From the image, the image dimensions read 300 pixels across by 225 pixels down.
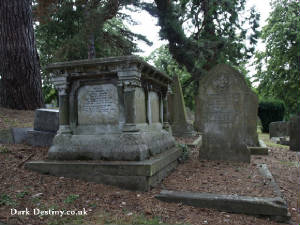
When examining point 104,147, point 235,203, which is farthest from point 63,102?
point 235,203

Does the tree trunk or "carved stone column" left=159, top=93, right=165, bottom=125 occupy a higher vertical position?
the tree trunk

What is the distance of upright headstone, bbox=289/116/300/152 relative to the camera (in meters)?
9.30

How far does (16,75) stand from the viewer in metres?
7.42

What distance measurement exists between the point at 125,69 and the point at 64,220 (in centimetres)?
252

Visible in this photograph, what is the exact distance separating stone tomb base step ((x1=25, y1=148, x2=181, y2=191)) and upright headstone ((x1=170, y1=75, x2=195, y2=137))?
22.3 ft

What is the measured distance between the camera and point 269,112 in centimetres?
2034

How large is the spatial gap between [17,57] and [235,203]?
6917 mm

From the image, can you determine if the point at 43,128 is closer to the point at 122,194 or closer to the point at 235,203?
the point at 122,194

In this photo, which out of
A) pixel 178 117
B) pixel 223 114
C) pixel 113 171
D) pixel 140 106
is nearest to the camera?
pixel 113 171

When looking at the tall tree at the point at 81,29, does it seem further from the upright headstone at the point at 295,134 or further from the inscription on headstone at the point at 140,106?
the upright headstone at the point at 295,134

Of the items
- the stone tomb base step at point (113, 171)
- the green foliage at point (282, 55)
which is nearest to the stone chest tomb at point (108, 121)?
the stone tomb base step at point (113, 171)

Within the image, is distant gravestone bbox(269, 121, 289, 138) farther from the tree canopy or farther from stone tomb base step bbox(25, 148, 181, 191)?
stone tomb base step bbox(25, 148, 181, 191)

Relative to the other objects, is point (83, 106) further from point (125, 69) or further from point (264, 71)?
point (264, 71)

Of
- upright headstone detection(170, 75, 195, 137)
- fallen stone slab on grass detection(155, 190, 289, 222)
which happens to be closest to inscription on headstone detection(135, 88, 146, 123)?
fallen stone slab on grass detection(155, 190, 289, 222)
